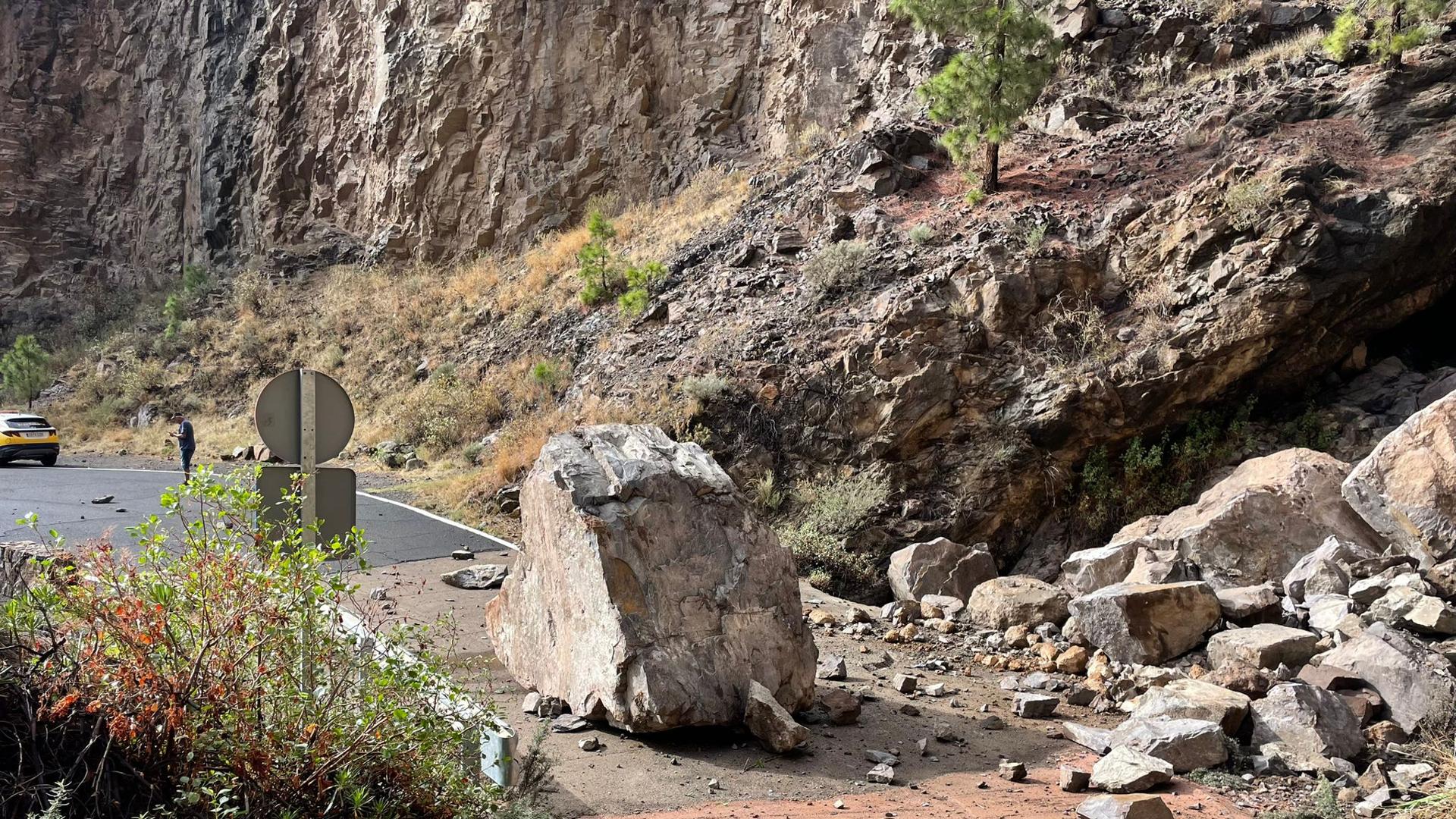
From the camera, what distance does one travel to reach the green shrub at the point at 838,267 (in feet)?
50.6

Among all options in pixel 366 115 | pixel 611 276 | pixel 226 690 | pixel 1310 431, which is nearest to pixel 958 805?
pixel 226 690

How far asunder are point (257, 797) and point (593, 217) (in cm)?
1956

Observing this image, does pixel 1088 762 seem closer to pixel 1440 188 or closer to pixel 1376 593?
pixel 1376 593

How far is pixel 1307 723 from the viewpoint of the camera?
550 centimetres

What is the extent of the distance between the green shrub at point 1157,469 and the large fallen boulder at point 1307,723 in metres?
7.41

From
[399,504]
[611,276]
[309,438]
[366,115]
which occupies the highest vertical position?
[366,115]

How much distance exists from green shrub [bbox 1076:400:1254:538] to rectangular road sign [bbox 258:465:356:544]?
10.5 meters

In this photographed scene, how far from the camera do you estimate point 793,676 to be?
20.2ft

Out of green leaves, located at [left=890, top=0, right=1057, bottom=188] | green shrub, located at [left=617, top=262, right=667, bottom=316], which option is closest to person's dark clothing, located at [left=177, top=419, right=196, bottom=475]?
green shrub, located at [left=617, top=262, right=667, bottom=316]

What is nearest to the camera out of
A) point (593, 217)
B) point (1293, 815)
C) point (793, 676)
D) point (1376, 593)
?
point (1293, 815)

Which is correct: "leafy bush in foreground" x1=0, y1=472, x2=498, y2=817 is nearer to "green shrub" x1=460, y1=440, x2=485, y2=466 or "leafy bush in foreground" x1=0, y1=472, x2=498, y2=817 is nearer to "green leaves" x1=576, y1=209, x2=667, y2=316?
"green shrub" x1=460, y1=440, x2=485, y2=466

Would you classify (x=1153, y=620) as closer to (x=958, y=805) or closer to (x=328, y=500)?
(x=958, y=805)

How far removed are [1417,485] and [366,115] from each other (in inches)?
1207

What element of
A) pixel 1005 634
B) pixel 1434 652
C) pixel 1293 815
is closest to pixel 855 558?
pixel 1005 634
